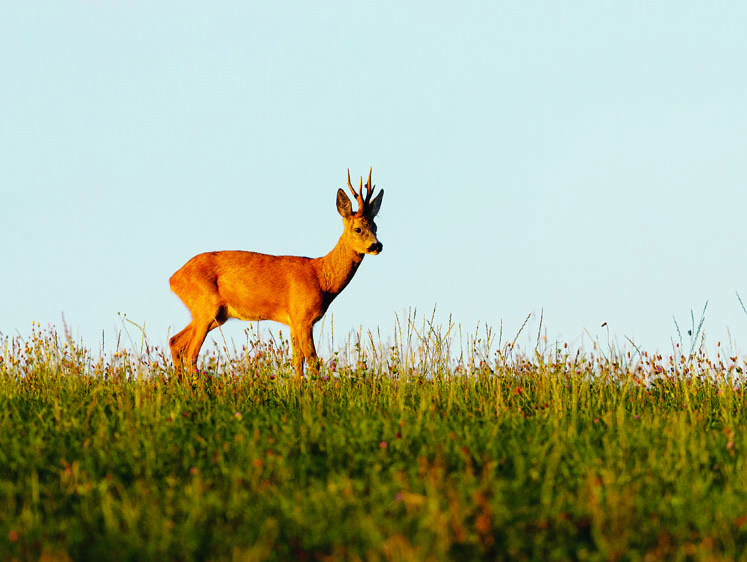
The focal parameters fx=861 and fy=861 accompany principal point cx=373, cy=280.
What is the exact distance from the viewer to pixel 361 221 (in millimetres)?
12250

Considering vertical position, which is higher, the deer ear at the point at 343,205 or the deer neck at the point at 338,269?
the deer ear at the point at 343,205

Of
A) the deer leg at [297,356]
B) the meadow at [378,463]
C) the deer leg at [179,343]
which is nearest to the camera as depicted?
the meadow at [378,463]

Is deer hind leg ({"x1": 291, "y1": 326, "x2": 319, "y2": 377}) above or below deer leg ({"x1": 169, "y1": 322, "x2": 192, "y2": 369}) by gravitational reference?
below

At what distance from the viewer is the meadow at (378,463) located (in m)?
4.97

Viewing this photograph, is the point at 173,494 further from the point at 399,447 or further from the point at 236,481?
the point at 399,447

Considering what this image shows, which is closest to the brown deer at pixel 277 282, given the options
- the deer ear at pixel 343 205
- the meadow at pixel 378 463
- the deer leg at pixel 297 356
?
the deer ear at pixel 343 205

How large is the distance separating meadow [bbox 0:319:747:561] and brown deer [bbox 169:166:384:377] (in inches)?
86.9

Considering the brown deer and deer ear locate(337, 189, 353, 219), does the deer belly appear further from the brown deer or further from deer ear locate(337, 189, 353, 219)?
deer ear locate(337, 189, 353, 219)

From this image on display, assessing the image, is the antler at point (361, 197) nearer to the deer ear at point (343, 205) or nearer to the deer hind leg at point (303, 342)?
the deer ear at point (343, 205)

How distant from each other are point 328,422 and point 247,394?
1.98 m

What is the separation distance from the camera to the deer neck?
40.7 feet

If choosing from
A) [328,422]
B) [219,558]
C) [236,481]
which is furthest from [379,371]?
[219,558]

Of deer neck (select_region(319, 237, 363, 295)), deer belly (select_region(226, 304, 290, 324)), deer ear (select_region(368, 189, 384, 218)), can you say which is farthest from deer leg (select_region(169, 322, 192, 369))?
deer ear (select_region(368, 189, 384, 218))

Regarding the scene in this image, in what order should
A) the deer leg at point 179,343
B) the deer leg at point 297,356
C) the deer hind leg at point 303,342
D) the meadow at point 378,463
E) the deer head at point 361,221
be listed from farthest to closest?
the deer leg at point 179,343, the deer head at point 361,221, the deer hind leg at point 303,342, the deer leg at point 297,356, the meadow at point 378,463
